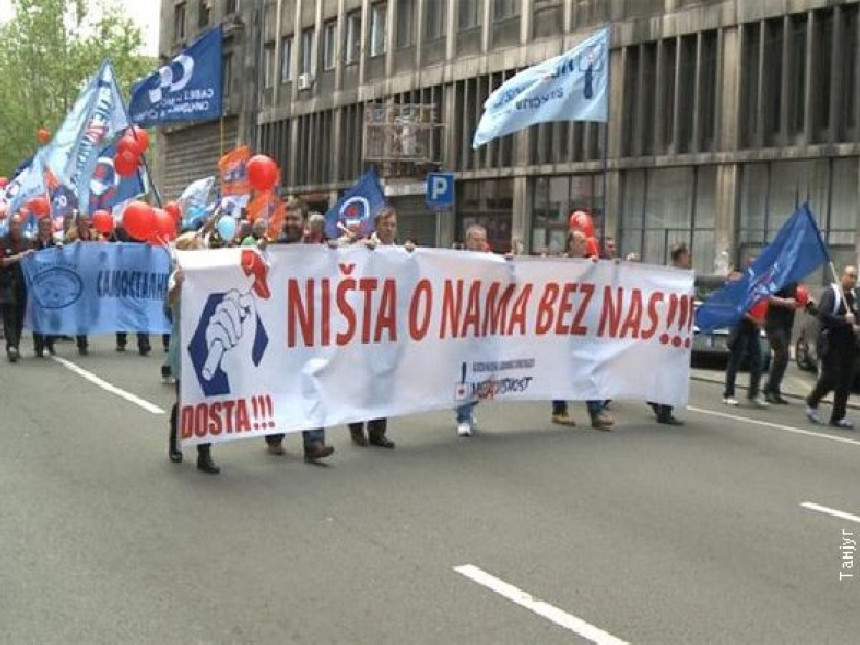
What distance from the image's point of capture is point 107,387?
12.6 m

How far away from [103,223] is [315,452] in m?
10.2

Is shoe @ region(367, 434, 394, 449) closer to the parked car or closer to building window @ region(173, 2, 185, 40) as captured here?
the parked car

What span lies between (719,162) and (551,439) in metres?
17.3

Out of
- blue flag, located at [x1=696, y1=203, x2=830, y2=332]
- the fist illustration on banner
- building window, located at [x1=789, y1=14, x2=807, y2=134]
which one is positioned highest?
building window, located at [x1=789, y1=14, x2=807, y2=134]

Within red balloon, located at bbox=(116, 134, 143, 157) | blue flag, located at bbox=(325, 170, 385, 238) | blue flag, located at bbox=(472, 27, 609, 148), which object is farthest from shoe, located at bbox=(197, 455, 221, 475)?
blue flag, located at bbox=(325, 170, 385, 238)

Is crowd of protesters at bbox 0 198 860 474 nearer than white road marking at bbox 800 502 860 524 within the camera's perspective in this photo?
No

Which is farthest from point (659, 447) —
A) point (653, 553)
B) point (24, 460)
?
point (24, 460)

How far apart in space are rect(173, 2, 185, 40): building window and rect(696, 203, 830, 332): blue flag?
51.5 metres

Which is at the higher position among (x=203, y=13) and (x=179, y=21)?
(x=179, y=21)

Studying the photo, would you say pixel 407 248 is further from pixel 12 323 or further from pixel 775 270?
pixel 12 323

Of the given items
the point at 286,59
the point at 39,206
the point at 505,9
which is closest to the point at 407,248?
the point at 39,206

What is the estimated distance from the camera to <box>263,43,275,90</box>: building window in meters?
48.3

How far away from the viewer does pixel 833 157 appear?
23703 mm

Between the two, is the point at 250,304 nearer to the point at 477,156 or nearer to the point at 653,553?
the point at 653,553
